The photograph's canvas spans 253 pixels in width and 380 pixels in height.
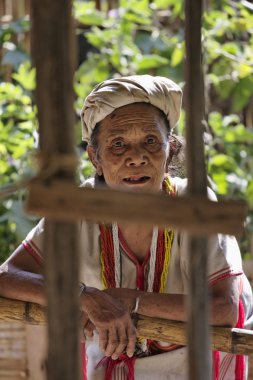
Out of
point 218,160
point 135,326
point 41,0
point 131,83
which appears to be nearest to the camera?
point 41,0

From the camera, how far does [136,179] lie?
321 centimetres

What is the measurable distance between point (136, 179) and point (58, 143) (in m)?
1.34

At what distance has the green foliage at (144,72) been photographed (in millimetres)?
5383

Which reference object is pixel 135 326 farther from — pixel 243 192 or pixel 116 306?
pixel 243 192

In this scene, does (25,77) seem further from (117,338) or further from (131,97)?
(117,338)

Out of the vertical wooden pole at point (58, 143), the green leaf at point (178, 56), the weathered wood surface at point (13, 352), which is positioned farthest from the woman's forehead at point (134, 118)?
the green leaf at point (178, 56)

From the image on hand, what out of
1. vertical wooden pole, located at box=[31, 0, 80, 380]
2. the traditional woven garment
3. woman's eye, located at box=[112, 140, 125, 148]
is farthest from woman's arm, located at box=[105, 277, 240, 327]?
vertical wooden pole, located at box=[31, 0, 80, 380]

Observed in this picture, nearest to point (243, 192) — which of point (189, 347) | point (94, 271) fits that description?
point (94, 271)

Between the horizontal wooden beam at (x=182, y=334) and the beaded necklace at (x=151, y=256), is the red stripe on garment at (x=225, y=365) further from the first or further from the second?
the horizontal wooden beam at (x=182, y=334)

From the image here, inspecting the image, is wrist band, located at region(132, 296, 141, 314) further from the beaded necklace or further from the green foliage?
the green foliage

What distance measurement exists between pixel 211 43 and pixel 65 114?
381cm

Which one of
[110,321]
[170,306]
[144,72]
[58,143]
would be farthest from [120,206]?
[144,72]

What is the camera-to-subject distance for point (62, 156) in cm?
188

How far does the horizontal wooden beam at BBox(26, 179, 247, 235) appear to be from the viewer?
6.19ft
